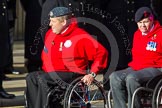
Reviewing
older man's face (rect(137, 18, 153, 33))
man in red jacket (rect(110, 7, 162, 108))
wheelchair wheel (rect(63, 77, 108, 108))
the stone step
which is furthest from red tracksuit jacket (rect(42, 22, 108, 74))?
the stone step

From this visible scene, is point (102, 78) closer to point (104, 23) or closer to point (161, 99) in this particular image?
point (104, 23)

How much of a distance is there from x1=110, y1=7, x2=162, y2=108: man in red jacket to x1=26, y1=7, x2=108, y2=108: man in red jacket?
296mm

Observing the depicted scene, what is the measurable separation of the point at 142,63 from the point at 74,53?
754 millimetres

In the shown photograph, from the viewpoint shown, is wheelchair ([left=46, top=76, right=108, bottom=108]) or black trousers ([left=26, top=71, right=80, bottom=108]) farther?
black trousers ([left=26, top=71, right=80, bottom=108])

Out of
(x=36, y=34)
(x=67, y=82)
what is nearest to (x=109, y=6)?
(x=36, y=34)

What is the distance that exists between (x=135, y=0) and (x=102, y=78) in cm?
122

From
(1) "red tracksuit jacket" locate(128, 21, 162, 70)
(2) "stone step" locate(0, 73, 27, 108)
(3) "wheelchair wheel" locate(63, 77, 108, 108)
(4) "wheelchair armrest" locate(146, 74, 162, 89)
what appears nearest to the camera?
(3) "wheelchair wheel" locate(63, 77, 108, 108)

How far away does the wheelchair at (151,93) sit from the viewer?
718cm

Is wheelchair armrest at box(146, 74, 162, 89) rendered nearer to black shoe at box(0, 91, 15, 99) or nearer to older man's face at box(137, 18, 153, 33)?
older man's face at box(137, 18, 153, 33)

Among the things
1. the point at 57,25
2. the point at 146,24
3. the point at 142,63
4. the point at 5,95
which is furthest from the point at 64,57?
the point at 5,95

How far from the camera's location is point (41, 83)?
7.37 meters

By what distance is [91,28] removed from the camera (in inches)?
383

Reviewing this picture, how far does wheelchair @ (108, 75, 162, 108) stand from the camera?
23.5ft

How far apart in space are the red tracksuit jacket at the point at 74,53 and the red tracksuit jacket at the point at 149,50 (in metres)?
0.46
